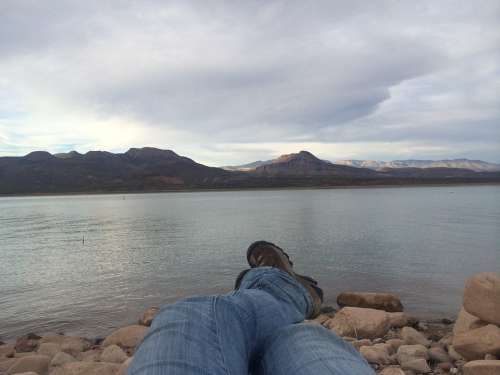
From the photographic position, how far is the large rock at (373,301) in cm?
938

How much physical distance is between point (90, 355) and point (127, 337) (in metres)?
0.79

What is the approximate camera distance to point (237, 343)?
1.79 metres

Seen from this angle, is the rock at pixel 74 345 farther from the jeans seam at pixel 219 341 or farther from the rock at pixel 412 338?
the jeans seam at pixel 219 341

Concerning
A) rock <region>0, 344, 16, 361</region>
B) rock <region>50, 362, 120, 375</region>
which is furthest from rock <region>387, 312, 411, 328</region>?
rock <region>0, 344, 16, 361</region>

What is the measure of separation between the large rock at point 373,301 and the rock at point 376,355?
14.1 ft

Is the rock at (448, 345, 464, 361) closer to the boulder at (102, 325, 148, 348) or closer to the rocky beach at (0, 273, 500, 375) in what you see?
the rocky beach at (0, 273, 500, 375)

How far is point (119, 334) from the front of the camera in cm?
749

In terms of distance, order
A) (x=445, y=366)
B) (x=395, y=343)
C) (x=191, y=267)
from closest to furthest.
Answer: (x=445, y=366) → (x=395, y=343) → (x=191, y=267)

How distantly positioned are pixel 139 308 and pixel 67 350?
3.65m

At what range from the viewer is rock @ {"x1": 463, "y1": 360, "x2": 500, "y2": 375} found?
387 cm

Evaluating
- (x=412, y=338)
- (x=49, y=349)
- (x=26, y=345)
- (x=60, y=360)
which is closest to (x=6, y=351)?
(x=26, y=345)

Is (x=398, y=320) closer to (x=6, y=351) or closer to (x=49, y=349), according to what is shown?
(x=49, y=349)

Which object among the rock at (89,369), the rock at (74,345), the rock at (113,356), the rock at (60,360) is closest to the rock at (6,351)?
the rock at (74,345)

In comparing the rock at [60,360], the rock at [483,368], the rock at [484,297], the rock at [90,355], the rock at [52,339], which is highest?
the rock at [484,297]
